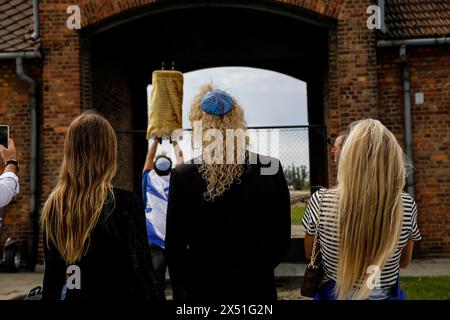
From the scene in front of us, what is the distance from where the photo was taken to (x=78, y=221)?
2340 mm

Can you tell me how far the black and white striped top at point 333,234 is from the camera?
92.4 inches

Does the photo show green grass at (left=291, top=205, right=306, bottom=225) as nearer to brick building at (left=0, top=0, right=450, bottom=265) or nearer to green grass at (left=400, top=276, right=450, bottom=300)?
brick building at (left=0, top=0, right=450, bottom=265)

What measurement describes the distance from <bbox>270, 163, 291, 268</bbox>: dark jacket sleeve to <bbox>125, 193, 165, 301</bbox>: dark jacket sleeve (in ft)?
2.10

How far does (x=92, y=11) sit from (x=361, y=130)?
24.7 feet

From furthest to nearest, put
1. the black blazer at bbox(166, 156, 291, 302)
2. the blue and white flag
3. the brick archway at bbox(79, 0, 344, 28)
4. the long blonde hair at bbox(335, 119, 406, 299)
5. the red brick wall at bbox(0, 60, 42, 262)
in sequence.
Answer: the red brick wall at bbox(0, 60, 42, 262), the brick archway at bbox(79, 0, 344, 28), the blue and white flag, the black blazer at bbox(166, 156, 291, 302), the long blonde hair at bbox(335, 119, 406, 299)

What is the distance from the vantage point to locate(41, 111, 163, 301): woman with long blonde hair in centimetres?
234

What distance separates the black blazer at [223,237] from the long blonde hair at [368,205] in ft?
1.40

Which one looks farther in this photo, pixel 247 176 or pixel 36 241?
pixel 36 241

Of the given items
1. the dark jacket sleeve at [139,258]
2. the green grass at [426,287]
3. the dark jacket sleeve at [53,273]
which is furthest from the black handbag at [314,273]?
the green grass at [426,287]

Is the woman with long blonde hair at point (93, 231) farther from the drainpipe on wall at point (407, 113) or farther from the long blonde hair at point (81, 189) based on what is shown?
the drainpipe on wall at point (407, 113)

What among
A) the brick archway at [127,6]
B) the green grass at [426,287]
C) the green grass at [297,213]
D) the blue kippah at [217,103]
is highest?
the brick archway at [127,6]

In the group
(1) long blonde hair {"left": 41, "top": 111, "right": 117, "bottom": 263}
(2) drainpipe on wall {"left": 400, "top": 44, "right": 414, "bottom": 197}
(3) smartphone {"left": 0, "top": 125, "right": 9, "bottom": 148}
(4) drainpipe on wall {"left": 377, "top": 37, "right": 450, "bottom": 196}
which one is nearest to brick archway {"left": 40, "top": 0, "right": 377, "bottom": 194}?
(4) drainpipe on wall {"left": 377, "top": 37, "right": 450, "bottom": 196}
